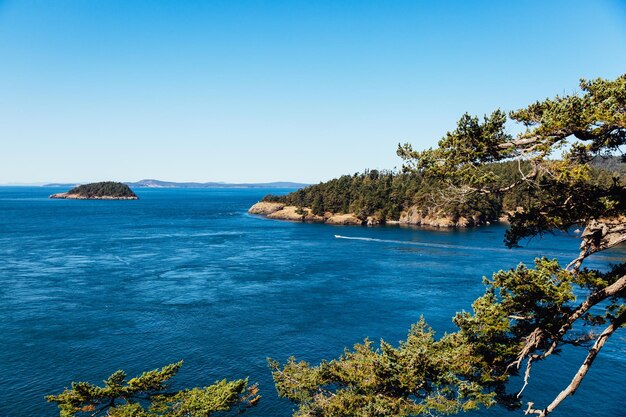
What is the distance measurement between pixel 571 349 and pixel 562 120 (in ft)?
120

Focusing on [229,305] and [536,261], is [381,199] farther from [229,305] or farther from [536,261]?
[536,261]

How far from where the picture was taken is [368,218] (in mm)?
148250

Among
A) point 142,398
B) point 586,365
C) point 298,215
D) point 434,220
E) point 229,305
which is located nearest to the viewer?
point 586,365

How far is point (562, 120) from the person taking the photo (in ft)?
45.8

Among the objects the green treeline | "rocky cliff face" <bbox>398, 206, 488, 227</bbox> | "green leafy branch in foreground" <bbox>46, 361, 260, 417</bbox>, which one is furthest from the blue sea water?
the green treeline

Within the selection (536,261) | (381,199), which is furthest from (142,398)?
(381,199)

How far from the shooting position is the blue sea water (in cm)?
3512

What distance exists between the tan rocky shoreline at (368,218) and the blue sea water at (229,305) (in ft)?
100

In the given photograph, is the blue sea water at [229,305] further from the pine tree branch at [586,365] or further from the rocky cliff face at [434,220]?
the rocky cliff face at [434,220]

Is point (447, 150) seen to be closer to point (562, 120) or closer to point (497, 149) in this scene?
point (497, 149)

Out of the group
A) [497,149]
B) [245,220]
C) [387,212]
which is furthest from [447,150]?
[245,220]

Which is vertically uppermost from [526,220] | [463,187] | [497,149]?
[497,149]

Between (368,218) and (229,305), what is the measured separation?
99460 mm

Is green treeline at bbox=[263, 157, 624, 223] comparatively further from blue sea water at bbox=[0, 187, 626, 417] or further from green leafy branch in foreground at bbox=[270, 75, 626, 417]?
green leafy branch in foreground at bbox=[270, 75, 626, 417]
